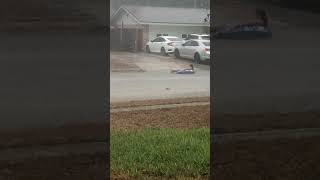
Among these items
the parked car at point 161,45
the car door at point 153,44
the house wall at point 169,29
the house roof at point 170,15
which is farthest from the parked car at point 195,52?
the car door at point 153,44

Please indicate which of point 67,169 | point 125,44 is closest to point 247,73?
point 67,169

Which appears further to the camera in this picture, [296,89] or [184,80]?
[184,80]

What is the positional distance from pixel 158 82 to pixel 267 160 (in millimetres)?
8908

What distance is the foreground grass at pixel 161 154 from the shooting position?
493 centimetres

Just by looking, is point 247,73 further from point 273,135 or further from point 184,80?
point 184,80

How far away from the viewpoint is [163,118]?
329 inches

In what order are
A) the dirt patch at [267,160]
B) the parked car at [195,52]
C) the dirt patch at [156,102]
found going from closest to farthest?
the dirt patch at [267,160]
the dirt patch at [156,102]
the parked car at [195,52]

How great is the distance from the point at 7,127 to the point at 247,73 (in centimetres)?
205

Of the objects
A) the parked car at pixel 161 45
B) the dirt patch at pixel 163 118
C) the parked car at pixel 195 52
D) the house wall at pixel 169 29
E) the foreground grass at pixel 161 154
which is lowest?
the dirt patch at pixel 163 118

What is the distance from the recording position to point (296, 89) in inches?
214

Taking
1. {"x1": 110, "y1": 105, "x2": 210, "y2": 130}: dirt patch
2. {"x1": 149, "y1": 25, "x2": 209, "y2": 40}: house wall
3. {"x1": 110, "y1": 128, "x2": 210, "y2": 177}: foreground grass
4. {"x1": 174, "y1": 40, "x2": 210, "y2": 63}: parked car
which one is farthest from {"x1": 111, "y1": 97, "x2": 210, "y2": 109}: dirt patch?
{"x1": 110, "y1": 128, "x2": 210, "y2": 177}: foreground grass

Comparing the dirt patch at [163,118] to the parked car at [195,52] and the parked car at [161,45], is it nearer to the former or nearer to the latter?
the parked car at [161,45]

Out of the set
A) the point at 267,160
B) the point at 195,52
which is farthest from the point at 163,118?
the point at 195,52

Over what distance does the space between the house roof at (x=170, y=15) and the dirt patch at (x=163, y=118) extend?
76.8 inches
